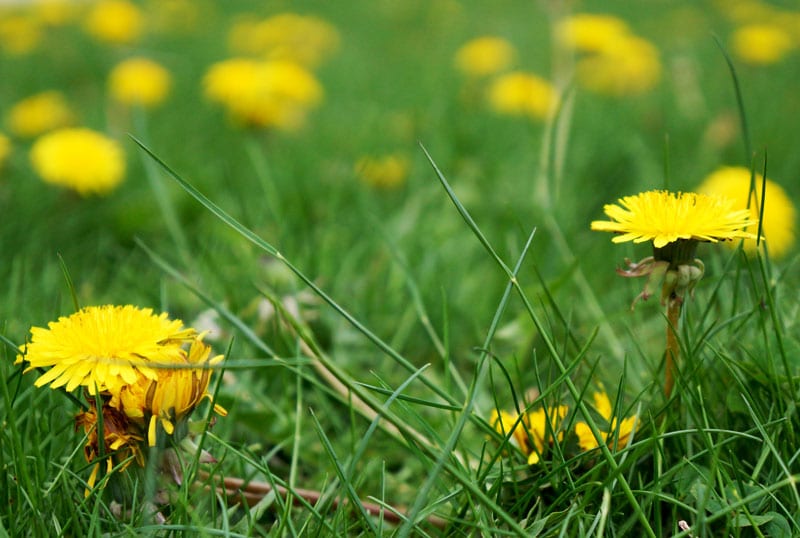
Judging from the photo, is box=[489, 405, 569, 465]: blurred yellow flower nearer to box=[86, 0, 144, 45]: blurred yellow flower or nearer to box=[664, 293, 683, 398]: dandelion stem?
box=[664, 293, 683, 398]: dandelion stem

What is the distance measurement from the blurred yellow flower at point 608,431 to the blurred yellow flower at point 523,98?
147cm

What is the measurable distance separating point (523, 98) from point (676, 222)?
1.61 meters

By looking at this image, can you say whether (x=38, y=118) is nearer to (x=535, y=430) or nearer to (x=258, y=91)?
(x=258, y=91)

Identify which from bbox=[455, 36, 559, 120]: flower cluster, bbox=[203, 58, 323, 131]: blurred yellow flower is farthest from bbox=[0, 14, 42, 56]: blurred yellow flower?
bbox=[455, 36, 559, 120]: flower cluster

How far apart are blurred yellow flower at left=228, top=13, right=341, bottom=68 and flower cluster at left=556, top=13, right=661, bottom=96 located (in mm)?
1008

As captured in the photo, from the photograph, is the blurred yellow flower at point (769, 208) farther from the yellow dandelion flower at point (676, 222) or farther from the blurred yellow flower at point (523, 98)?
the blurred yellow flower at point (523, 98)

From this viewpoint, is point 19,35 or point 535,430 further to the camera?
point 19,35

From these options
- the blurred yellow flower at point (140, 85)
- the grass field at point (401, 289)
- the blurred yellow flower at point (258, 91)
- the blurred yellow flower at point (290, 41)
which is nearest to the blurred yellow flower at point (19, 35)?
the grass field at point (401, 289)

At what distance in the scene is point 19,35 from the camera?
11.0 ft

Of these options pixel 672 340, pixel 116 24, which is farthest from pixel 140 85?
pixel 672 340

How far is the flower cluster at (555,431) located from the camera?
2.23 ft

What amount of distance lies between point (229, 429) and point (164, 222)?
73 centimetres

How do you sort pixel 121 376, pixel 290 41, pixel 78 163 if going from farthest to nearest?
pixel 290 41
pixel 78 163
pixel 121 376

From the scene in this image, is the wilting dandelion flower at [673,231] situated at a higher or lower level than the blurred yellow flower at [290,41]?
higher
